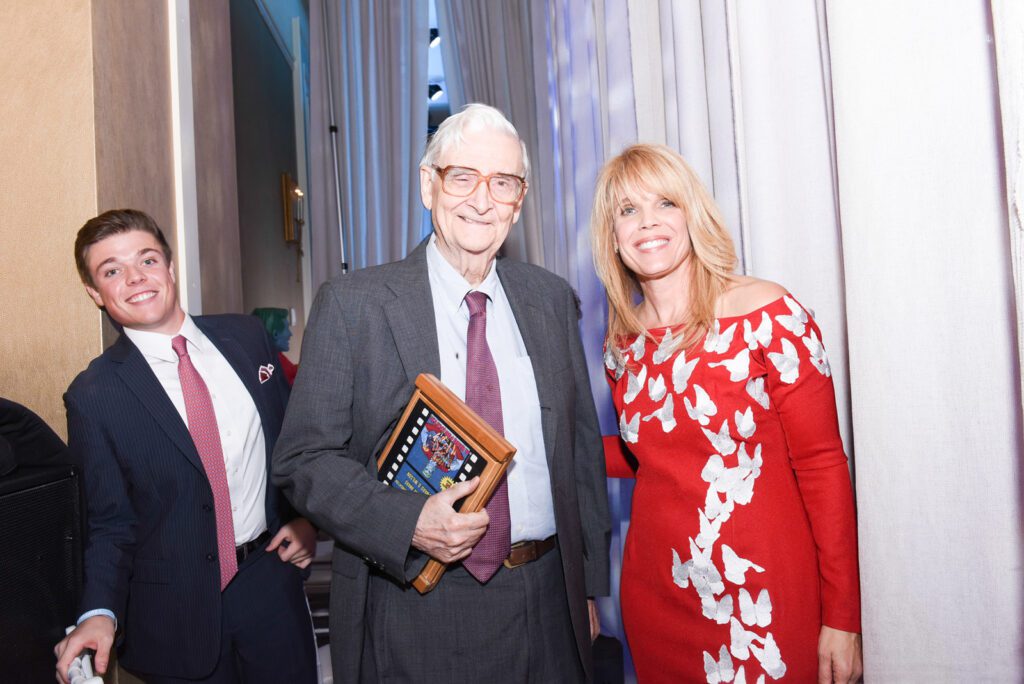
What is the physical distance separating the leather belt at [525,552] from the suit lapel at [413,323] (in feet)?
1.38

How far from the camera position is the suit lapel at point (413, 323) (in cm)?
142

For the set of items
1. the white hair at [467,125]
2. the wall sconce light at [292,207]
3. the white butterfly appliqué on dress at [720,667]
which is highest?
the wall sconce light at [292,207]

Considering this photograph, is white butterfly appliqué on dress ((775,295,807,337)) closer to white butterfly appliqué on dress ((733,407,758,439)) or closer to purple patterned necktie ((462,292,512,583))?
white butterfly appliqué on dress ((733,407,758,439))

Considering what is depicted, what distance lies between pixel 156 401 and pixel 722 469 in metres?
1.36

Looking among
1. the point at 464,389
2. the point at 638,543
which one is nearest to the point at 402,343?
the point at 464,389

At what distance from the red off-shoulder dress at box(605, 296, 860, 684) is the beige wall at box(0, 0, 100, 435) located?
162cm

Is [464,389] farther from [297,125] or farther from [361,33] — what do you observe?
[297,125]

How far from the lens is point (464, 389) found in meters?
1.46

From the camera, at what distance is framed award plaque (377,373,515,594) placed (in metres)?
1.24

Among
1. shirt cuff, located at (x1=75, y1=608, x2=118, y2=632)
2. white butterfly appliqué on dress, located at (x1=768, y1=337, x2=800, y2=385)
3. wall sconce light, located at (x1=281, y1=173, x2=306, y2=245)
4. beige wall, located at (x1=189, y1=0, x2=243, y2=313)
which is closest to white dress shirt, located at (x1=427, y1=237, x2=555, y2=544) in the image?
white butterfly appliqué on dress, located at (x1=768, y1=337, x2=800, y2=385)

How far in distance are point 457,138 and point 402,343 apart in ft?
1.60

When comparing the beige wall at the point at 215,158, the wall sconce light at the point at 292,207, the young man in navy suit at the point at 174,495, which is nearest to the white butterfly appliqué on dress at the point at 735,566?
the young man in navy suit at the point at 174,495

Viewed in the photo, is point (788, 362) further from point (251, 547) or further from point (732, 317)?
point (251, 547)

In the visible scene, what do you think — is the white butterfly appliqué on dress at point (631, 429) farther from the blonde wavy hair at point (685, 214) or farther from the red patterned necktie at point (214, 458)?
the red patterned necktie at point (214, 458)
